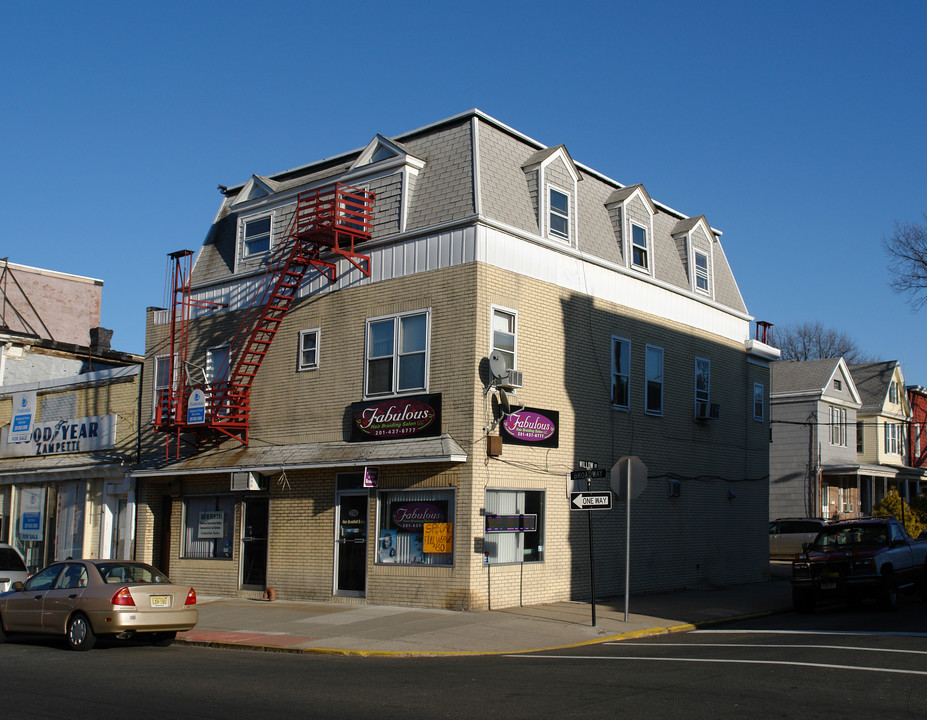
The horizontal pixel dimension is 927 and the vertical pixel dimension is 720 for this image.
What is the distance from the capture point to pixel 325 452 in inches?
773

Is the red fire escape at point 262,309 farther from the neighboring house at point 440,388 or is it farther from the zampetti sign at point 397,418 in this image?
the zampetti sign at point 397,418

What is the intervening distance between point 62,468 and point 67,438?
1808 millimetres

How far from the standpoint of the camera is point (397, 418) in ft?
62.2

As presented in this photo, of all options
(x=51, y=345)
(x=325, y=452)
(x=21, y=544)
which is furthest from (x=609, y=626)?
(x=51, y=345)

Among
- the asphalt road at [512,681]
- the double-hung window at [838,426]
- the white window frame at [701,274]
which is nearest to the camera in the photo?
the asphalt road at [512,681]

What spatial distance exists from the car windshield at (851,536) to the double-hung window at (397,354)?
8.64 meters

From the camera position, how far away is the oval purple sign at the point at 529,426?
18.5 m

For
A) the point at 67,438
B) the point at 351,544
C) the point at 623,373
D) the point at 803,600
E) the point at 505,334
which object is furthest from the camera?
the point at 67,438

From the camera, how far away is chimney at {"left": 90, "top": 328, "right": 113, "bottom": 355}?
33.5 m

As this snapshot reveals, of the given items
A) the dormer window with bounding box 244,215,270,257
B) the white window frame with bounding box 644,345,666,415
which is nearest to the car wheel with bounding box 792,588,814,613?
the white window frame with bounding box 644,345,666,415

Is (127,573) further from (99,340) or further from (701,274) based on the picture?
(99,340)

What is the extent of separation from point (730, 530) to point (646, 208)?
28.6 ft

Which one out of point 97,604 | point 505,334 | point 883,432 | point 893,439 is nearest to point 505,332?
point 505,334

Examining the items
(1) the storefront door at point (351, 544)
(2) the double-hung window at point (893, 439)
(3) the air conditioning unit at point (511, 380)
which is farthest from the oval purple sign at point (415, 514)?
(2) the double-hung window at point (893, 439)
